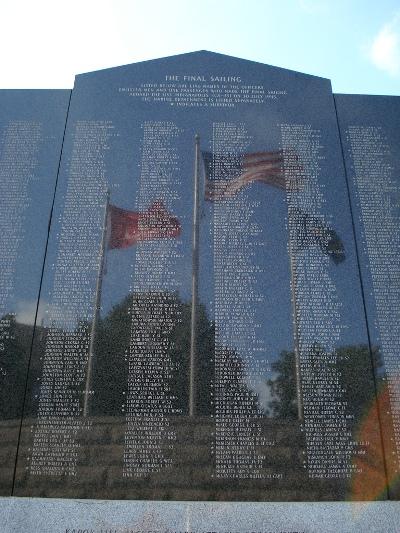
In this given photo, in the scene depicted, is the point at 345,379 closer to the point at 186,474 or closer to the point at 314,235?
the point at 314,235

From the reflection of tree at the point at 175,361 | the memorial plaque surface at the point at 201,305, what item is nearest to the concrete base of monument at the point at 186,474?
the memorial plaque surface at the point at 201,305

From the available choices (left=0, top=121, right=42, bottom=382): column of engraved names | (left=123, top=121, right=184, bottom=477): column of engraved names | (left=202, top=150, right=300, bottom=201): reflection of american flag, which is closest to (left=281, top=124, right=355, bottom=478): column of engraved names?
(left=202, top=150, right=300, bottom=201): reflection of american flag

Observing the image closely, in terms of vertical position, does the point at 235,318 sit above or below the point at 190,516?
above

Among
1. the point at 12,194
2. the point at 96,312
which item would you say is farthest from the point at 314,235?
the point at 12,194

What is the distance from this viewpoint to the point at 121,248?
8.48 meters

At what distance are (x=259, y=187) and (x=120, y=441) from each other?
4.92 metres

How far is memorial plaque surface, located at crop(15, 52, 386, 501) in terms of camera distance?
6820 millimetres

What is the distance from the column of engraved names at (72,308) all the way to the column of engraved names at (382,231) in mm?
4522

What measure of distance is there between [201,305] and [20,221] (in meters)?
3.61

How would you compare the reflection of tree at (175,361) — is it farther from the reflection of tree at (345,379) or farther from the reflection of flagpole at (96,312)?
the reflection of tree at (345,379)

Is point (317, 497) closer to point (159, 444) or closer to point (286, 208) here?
point (159, 444)

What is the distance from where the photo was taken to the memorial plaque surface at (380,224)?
24.0ft

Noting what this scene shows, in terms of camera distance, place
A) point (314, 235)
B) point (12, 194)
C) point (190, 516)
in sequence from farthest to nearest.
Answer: point (12, 194) → point (314, 235) → point (190, 516)

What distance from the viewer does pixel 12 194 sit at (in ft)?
30.3
